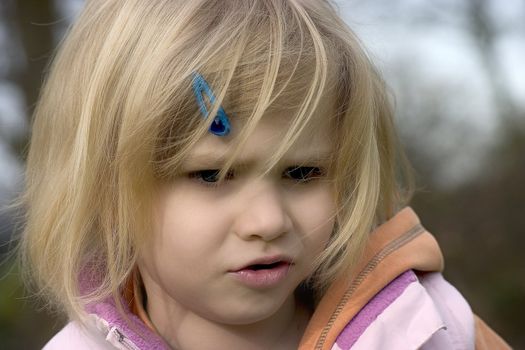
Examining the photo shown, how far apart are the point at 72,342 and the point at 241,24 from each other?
68 centimetres

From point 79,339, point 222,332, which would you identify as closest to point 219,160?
point 222,332

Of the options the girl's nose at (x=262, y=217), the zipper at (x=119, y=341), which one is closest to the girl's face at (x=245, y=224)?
the girl's nose at (x=262, y=217)

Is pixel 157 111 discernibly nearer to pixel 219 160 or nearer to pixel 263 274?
pixel 219 160

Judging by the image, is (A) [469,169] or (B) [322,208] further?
(A) [469,169]

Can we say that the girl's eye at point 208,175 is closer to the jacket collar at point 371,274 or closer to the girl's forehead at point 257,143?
the girl's forehead at point 257,143

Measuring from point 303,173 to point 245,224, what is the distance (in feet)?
0.48

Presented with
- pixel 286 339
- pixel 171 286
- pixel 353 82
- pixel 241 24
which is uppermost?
pixel 241 24

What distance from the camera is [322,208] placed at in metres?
1.31

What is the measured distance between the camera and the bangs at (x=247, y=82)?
1201mm

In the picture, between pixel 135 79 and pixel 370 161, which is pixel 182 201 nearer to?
pixel 135 79

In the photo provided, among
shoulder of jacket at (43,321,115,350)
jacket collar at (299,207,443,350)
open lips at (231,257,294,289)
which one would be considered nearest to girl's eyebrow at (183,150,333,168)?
open lips at (231,257,294,289)

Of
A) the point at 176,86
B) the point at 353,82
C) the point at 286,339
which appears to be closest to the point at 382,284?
the point at 286,339

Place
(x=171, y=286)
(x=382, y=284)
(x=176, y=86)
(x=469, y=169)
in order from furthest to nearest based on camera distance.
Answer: (x=469, y=169) < (x=382, y=284) < (x=171, y=286) < (x=176, y=86)

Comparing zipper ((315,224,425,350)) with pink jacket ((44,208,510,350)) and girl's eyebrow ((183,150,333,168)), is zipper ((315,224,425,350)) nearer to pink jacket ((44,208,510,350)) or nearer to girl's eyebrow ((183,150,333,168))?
pink jacket ((44,208,510,350))
